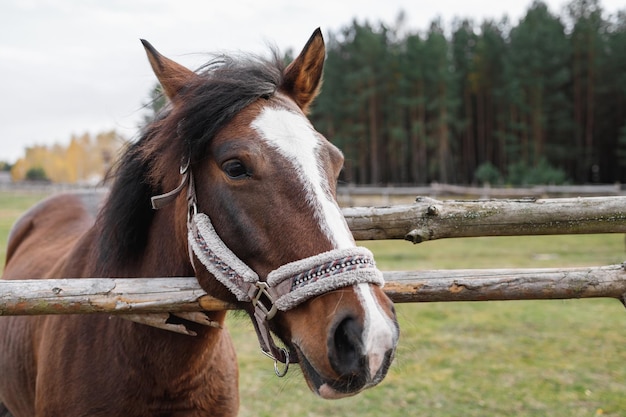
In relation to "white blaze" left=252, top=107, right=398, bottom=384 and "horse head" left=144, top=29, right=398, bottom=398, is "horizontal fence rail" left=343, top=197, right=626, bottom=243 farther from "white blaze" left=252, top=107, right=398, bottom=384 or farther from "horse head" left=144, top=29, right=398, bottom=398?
"white blaze" left=252, top=107, right=398, bottom=384

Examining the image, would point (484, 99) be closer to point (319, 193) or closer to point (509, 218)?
point (509, 218)

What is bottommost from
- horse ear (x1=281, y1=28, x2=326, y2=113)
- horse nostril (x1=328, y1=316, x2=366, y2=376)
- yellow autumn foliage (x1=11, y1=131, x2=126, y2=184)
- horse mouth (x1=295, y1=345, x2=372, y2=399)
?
yellow autumn foliage (x1=11, y1=131, x2=126, y2=184)

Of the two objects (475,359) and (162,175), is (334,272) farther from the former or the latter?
(475,359)

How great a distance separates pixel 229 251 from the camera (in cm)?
194

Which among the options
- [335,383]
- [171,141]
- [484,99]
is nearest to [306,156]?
[171,141]

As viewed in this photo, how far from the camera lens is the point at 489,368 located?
6039 millimetres

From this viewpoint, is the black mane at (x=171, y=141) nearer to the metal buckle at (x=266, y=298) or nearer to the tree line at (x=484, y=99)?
the metal buckle at (x=266, y=298)

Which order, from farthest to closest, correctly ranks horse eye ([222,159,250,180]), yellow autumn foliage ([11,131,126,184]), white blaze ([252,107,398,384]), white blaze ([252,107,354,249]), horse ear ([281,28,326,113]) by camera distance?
yellow autumn foliage ([11,131,126,184]) < horse ear ([281,28,326,113]) < horse eye ([222,159,250,180]) < white blaze ([252,107,354,249]) < white blaze ([252,107,398,384])

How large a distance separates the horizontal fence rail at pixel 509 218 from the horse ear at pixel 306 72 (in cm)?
79

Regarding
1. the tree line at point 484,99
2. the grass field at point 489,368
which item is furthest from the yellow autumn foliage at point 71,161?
the grass field at point 489,368

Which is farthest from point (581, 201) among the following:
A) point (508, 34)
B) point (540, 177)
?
point (508, 34)

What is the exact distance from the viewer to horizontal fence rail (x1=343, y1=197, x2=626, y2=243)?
101 inches

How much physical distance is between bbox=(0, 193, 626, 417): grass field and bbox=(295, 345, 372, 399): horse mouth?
0.75 ft

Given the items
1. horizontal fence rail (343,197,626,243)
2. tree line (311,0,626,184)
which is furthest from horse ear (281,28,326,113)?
tree line (311,0,626,184)
